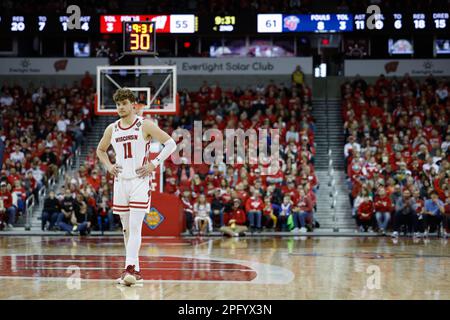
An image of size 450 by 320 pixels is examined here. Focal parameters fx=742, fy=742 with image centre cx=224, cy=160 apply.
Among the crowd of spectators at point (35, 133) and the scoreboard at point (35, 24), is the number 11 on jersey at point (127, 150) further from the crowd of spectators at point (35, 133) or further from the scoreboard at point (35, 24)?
the scoreboard at point (35, 24)

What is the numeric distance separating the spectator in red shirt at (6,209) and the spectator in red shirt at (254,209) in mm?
7036

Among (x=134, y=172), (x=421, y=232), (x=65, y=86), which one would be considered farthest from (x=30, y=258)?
(x=65, y=86)

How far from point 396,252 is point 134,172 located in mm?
7049

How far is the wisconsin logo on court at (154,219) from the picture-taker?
1948 cm

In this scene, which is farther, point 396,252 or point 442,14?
point 442,14

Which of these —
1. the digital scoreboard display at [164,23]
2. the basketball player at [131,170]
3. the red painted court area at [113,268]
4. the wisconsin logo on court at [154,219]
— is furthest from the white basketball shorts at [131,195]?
the digital scoreboard display at [164,23]

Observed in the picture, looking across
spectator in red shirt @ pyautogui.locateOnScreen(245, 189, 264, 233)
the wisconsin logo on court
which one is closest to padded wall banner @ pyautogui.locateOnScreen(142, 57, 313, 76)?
spectator in red shirt @ pyautogui.locateOnScreen(245, 189, 264, 233)

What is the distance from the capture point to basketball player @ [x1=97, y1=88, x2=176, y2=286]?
27.8 feet

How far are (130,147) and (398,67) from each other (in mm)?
25093

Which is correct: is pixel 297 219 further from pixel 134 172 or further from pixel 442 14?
pixel 134 172

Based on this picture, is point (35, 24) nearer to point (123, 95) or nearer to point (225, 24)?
point (225, 24)

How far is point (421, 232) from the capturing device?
20.5 m

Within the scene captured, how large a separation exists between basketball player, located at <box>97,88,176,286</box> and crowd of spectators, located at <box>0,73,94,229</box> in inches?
547

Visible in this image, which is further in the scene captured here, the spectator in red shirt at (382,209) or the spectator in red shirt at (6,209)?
the spectator in red shirt at (6,209)
